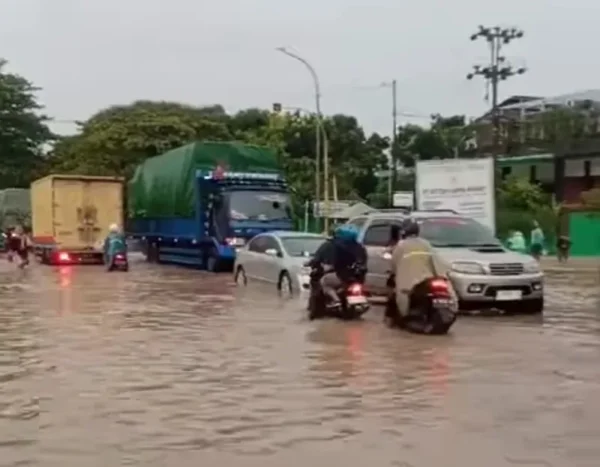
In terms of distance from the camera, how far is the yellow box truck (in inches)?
1511

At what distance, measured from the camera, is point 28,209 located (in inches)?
2018

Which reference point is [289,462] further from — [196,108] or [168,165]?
[196,108]

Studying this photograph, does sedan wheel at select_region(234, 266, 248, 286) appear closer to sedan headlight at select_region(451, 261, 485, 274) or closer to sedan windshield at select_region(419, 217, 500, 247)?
sedan windshield at select_region(419, 217, 500, 247)

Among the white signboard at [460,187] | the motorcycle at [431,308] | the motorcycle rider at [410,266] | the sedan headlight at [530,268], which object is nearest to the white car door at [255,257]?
the sedan headlight at [530,268]

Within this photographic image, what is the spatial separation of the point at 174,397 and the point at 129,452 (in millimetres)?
2439

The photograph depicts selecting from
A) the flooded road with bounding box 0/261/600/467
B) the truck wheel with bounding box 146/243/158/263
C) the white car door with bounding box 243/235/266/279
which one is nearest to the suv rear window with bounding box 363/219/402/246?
the flooded road with bounding box 0/261/600/467

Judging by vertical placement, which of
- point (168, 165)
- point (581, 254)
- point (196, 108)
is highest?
point (196, 108)

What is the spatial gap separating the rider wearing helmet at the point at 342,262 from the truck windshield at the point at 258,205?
16.2 meters

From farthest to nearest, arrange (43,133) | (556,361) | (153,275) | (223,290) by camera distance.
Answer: (43,133)
(153,275)
(223,290)
(556,361)

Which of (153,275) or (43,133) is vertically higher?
(43,133)

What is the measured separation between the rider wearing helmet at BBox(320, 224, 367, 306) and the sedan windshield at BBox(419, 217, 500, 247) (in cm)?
265

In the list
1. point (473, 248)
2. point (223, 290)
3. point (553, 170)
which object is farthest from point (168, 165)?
point (553, 170)

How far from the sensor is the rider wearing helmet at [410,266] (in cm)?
1581

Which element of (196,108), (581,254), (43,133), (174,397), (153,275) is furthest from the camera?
(196,108)
